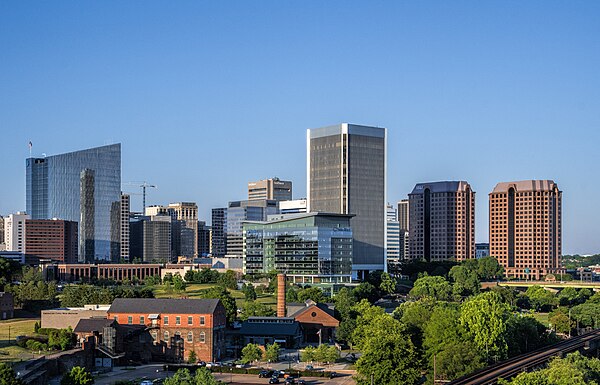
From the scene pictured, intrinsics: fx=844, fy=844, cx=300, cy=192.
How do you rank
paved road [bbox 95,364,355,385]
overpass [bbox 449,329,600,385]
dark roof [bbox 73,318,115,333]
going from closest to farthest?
overpass [bbox 449,329,600,385]
paved road [bbox 95,364,355,385]
dark roof [bbox 73,318,115,333]

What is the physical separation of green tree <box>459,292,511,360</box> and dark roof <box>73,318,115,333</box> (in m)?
44.6

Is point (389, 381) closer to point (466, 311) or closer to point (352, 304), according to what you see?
point (466, 311)

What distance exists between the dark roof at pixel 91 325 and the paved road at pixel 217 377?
6.74 m

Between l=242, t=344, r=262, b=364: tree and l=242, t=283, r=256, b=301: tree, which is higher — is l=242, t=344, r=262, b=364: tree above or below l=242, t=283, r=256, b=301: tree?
below

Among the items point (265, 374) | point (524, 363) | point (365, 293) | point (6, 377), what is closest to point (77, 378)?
point (6, 377)

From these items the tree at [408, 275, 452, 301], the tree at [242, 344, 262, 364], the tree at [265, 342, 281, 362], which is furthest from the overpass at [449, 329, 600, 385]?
the tree at [408, 275, 452, 301]

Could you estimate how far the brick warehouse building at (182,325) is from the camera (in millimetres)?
109688

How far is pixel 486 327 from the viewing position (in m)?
102

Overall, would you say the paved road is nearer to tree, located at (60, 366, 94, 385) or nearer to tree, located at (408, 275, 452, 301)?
tree, located at (60, 366, 94, 385)

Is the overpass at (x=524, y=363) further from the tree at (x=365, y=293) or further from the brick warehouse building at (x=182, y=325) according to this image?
the tree at (x=365, y=293)

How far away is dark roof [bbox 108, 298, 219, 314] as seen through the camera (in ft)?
363

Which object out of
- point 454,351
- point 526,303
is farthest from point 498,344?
point 526,303

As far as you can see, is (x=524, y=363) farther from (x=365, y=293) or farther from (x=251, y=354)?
(x=365, y=293)

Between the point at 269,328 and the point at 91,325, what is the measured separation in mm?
28944
